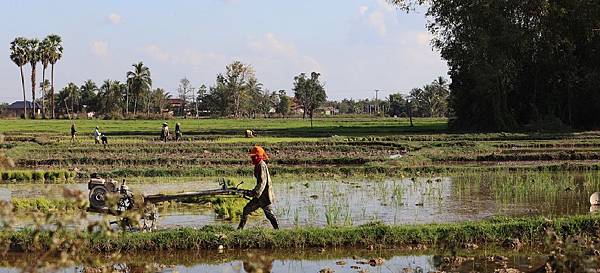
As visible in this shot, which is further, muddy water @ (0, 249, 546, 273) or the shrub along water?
the shrub along water

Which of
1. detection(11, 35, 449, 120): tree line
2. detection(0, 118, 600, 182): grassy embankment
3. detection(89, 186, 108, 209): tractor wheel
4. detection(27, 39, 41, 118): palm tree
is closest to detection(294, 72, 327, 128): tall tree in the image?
detection(11, 35, 449, 120): tree line

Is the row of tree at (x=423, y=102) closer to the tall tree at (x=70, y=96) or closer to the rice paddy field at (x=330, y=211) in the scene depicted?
the tall tree at (x=70, y=96)

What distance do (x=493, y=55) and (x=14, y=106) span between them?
122379mm

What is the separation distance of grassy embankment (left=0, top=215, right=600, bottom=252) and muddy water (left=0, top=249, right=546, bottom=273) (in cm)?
25

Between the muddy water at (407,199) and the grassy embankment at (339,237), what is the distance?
56.4 inches

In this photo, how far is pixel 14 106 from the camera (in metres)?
142

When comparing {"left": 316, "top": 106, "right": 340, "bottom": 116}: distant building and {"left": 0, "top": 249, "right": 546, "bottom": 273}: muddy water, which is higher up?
{"left": 316, "top": 106, "right": 340, "bottom": 116}: distant building

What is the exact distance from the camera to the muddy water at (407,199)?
40.4 feet

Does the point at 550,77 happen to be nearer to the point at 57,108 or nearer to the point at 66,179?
the point at 66,179

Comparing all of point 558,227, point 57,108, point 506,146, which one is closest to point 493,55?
point 506,146

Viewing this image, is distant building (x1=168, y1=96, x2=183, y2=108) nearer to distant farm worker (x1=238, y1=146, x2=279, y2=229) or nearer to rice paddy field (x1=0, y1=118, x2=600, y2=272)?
rice paddy field (x1=0, y1=118, x2=600, y2=272)

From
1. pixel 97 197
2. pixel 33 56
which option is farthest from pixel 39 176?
pixel 33 56

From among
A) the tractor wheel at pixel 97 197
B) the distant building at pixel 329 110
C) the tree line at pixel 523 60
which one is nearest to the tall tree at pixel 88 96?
the distant building at pixel 329 110

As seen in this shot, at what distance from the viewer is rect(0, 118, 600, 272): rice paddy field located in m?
6.66
